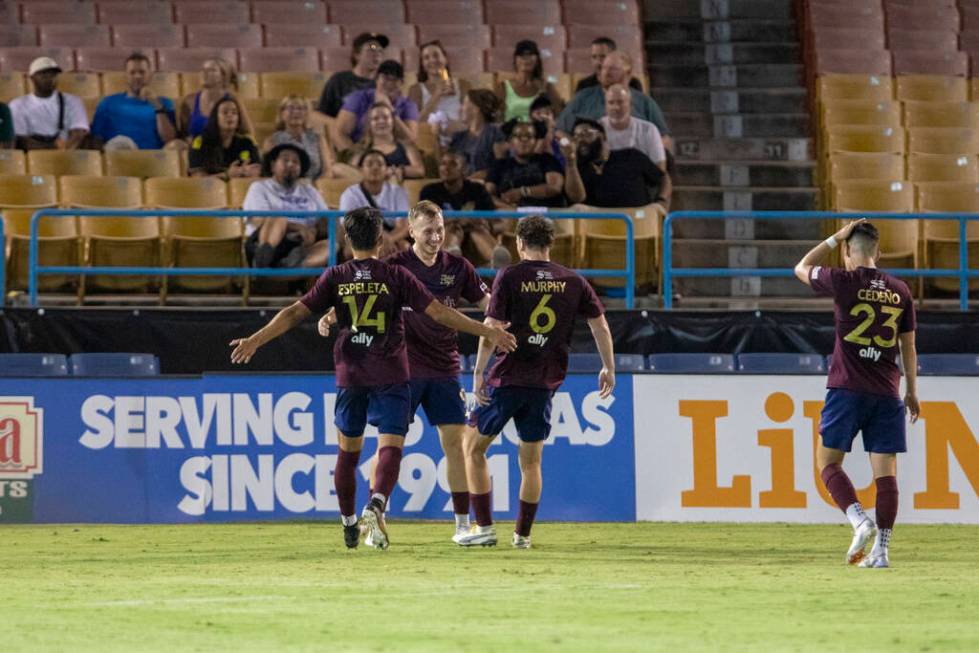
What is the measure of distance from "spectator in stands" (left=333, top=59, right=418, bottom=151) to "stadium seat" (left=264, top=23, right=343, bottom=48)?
11.2 ft

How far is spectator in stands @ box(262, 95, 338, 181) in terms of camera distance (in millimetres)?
17125

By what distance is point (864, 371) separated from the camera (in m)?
10.2

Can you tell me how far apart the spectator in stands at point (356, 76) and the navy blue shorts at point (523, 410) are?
25.5ft

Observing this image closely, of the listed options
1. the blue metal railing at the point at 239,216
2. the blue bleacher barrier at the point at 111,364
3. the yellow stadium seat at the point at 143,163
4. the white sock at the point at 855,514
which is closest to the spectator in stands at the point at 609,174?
the blue metal railing at the point at 239,216

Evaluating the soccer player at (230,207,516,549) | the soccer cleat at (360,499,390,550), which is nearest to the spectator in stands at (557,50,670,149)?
the soccer player at (230,207,516,549)

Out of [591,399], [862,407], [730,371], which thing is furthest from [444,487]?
[862,407]

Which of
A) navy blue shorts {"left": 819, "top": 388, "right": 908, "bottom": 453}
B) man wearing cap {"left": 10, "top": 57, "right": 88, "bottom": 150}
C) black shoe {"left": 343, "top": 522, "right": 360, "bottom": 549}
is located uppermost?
man wearing cap {"left": 10, "top": 57, "right": 88, "bottom": 150}

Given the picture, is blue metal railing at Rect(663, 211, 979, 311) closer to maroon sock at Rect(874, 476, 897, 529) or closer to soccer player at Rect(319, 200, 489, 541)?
soccer player at Rect(319, 200, 489, 541)

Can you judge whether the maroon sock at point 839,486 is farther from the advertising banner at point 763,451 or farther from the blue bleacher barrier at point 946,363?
the blue bleacher barrier at point 946,363

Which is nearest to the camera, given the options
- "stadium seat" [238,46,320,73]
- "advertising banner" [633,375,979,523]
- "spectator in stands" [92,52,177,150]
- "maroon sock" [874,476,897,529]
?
"maroon sock" [874,476,897,529]

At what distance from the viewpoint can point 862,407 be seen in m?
10.2

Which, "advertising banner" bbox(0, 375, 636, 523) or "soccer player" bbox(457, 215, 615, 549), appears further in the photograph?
"advertising banner" bbox(0, 375, 636, 523)

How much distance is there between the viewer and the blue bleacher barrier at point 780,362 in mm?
14234

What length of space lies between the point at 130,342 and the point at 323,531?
322cm
